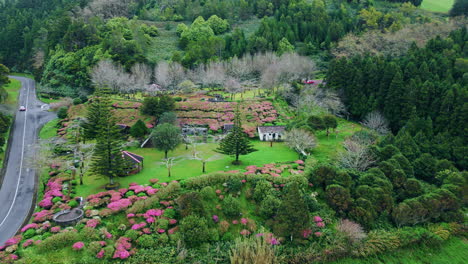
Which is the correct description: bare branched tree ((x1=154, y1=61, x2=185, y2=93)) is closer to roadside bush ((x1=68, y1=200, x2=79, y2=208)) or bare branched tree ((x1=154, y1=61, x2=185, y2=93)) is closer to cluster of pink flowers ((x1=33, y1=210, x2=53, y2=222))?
roadside bush ((x1=68, y1=200, x2=79, y2=208))

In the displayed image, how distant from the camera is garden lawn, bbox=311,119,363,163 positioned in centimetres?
3731

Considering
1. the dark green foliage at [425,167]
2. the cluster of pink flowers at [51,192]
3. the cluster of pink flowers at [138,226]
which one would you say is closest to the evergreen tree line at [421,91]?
the dark green foliage at [425,167]

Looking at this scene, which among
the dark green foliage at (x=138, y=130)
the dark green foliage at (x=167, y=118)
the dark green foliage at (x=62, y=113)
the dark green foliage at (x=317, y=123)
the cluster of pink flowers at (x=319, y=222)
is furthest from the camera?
the dark green foliage at (x=62, y=113)

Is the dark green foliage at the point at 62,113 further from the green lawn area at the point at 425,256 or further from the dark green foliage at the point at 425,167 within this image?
the dark green foliage at the point at 425,167

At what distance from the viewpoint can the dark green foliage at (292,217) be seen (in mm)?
26250

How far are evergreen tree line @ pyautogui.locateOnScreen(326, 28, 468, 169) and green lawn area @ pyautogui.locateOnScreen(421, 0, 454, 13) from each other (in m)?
40.5

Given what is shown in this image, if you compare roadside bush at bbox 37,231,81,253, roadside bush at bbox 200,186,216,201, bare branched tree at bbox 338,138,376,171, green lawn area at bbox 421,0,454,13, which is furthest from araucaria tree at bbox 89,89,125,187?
green lawn area at bbox 421,0,454,13

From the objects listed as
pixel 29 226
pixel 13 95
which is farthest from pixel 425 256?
pixel 13 95

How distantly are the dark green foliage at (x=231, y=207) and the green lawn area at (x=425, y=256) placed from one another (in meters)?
8.45

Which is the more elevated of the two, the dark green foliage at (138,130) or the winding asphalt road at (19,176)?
the dark green foliage at (138,130)

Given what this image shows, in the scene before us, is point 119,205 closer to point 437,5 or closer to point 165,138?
point 165,138

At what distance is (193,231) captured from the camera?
83.3ft

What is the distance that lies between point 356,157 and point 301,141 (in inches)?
231

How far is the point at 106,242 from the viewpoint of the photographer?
24.4 meters
